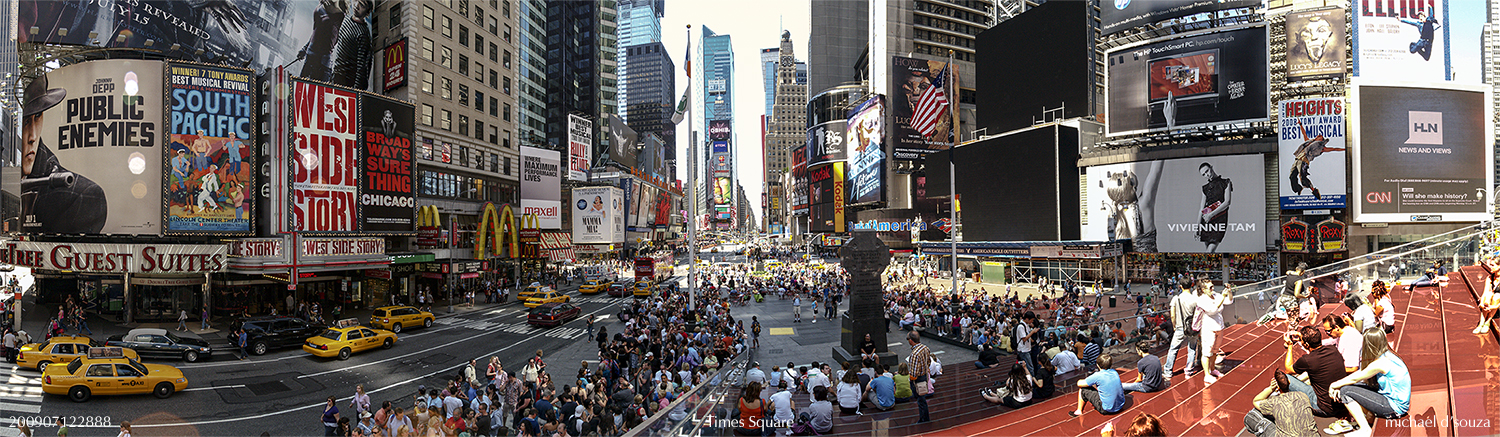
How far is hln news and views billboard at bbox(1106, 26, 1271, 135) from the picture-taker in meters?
42.0

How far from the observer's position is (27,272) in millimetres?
29531

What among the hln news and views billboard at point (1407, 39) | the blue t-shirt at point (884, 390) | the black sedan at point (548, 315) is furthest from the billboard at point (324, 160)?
the hln news and views billboard at point (1407, 39)

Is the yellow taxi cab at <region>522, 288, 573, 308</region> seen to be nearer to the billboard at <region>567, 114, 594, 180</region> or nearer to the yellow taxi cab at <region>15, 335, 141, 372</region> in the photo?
the yellow taxi cab at <region>15, 335, 141, 372</region>

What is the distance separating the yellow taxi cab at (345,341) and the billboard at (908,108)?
5972 cm

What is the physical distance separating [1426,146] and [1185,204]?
1567 cm

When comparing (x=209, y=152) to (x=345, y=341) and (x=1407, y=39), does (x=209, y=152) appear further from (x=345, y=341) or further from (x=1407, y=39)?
(x=1407, y=39)

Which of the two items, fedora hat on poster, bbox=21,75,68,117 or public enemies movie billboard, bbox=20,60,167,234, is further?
fedora hat on poster, bbox=21,75,68,117

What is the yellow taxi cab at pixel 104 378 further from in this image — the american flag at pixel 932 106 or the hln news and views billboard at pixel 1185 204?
the american flag at pixel 932 106

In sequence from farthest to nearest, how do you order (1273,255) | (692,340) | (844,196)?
(844,196), (1273,255), (692,340)

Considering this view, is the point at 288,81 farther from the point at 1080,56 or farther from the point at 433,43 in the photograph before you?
the point at 1080,56

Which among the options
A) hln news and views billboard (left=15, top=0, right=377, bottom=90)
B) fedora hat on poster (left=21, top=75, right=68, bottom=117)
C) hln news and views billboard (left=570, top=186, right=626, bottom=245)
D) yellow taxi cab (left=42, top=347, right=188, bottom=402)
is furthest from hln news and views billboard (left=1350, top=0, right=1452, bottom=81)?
fedora hat on poster (left=21, top=75, right=68, bottom=117)

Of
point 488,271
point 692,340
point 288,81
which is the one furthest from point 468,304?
point 692,340

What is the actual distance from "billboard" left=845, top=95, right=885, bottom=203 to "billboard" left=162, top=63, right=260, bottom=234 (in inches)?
2198

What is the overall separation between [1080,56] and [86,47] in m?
59.2
